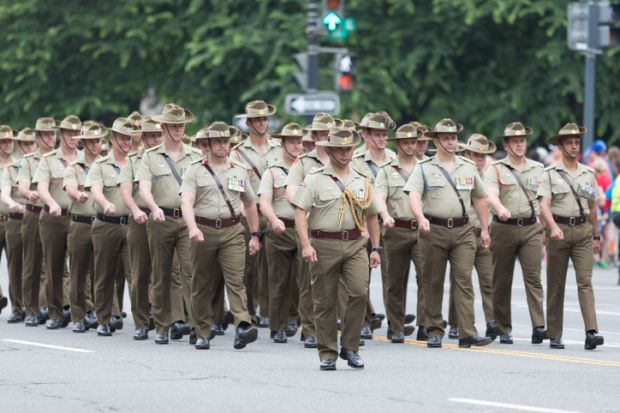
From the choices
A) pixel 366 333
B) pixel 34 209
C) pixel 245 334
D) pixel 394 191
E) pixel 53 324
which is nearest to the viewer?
pixel 245 334

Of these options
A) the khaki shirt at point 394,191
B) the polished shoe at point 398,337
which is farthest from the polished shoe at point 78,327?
the khaki shirt at point 394,191

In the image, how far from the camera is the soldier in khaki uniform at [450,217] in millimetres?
15367

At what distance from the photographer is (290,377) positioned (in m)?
13.0

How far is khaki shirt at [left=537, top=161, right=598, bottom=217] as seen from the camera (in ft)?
51.2

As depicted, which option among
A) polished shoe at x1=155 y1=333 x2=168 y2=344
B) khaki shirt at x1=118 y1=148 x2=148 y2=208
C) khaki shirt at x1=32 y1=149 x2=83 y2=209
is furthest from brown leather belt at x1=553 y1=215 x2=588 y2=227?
khaki shirt at x1=32 y1=149 x2=83 y2=209

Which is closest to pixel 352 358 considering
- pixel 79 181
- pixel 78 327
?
pixel 78 327

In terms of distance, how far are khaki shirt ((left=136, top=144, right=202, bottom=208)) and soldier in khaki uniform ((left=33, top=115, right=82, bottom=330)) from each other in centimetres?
205

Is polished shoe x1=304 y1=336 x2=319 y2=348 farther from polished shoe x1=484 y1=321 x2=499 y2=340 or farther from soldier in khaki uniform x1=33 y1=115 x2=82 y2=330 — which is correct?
soldier in khaki uniform x1=33 y1=115 x2=82 y2=330

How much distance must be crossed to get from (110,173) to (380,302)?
5.33 m

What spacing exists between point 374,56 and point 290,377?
22936mm

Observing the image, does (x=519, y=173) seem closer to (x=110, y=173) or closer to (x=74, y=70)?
(x=110, y=173)

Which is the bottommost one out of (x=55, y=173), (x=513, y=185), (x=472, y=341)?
(x=472, y=341)

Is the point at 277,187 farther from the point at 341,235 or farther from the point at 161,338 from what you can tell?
the point at 341,235

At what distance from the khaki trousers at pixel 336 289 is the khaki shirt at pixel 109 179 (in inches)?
138
